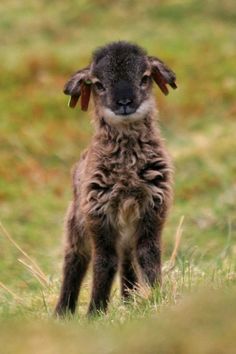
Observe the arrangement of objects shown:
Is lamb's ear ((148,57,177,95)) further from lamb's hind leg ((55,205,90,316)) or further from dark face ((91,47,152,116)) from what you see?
lamb's hind leg ((55,205,90,316))

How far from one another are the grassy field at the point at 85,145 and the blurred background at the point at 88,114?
4cm

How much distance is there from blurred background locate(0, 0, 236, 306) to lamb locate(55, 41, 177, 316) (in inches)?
102

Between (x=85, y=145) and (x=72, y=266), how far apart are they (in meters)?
13.6

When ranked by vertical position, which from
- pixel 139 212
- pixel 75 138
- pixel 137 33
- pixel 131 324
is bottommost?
pixel 131 324

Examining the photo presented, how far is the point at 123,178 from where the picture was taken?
9492 millimetres

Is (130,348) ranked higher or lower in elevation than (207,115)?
lower

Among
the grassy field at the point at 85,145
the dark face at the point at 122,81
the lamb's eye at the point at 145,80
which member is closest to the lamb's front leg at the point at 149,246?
the grassy field at the point at 85,145

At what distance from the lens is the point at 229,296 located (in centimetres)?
689

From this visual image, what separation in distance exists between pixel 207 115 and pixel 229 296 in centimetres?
1900

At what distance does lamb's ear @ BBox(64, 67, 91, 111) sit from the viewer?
10086 mm

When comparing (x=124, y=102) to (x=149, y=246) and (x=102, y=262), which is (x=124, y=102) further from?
(x=102, y=262)

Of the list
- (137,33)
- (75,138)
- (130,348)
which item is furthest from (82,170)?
(137,33)

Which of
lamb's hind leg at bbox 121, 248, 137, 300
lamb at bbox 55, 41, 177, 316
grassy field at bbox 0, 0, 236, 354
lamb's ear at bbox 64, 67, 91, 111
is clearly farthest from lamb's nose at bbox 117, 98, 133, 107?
grassy field at bbox 0, 0, 236, 354

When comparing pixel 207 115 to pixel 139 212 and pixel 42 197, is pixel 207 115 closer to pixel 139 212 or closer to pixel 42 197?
pixel 42 197
